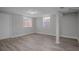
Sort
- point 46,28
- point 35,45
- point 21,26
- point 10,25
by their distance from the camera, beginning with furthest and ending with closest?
point 10,25, point 21,26, point 46,28, point 35,45

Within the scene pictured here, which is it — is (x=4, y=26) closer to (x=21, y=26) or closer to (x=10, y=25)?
(x=10, y=25)

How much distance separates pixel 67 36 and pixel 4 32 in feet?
10.6

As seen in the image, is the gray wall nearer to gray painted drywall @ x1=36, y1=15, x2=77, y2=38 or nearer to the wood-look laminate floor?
the wood-look laminate floor

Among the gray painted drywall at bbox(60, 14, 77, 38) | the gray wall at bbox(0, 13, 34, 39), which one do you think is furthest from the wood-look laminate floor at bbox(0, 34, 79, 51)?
the gray wall at bbox(0, 13, 34, 39)

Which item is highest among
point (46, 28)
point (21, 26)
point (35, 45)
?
point (21, 26)

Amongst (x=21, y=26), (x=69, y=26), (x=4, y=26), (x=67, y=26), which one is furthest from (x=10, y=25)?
(x=69, y=26)

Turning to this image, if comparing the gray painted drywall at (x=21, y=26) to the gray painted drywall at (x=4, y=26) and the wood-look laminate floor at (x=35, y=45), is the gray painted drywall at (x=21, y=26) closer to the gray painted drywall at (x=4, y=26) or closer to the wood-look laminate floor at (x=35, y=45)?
the gray painted drywall at (x=4, y=26)

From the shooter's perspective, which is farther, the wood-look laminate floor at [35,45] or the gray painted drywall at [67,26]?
the gray painted drywall at [67,26]

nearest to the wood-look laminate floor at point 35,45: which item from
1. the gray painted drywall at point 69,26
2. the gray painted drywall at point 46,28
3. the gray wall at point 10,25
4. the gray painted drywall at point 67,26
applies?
the gray painted drywall at point 46,28

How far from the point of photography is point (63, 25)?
11.9 feet

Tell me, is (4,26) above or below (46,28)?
Answer: above

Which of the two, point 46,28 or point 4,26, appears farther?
point 4,26
